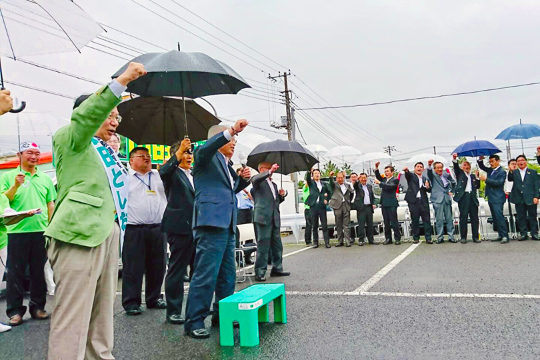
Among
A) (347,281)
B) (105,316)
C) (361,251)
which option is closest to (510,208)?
(361,251)

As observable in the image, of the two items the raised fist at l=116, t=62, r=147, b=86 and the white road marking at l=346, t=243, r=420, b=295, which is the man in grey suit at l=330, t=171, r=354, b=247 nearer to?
the white road marking at l=346, t=243, r=420, b=295

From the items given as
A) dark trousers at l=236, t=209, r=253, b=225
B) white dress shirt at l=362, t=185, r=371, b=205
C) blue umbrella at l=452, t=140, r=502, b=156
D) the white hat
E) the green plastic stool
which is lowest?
the green plastic stool

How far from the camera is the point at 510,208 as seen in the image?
1180 centimetres

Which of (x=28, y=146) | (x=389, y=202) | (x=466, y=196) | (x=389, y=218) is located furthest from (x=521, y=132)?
(x=28, y=146)

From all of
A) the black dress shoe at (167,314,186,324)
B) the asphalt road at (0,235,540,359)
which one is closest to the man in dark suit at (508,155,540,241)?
the asphalt road at (0,235,540,359)

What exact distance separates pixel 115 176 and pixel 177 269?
2.17 meters

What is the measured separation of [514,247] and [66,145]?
9788mm

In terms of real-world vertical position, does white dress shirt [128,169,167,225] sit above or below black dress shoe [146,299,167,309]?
above

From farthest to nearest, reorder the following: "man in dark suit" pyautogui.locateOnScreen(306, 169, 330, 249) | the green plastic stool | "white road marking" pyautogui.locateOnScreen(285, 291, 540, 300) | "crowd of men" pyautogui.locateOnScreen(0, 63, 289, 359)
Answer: "man in dark suit" pyautogui.locateOnScreen(306, 169, 330, 249), "white road marking" pyautogui.locateOnScreen(285, 291, 540, 300), the green plastic stool, "crowd of men" pyautogui.locateOnScreen(0, 63, 289, 359)

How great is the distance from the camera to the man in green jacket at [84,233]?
9.02 feet

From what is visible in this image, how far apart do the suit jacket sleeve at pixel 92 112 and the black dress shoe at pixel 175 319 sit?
2.71 metres

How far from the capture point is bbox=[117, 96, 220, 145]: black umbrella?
5.79 m

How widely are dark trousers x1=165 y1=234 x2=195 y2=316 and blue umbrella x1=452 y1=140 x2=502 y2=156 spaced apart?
9108 mm

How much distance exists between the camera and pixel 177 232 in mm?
5102
